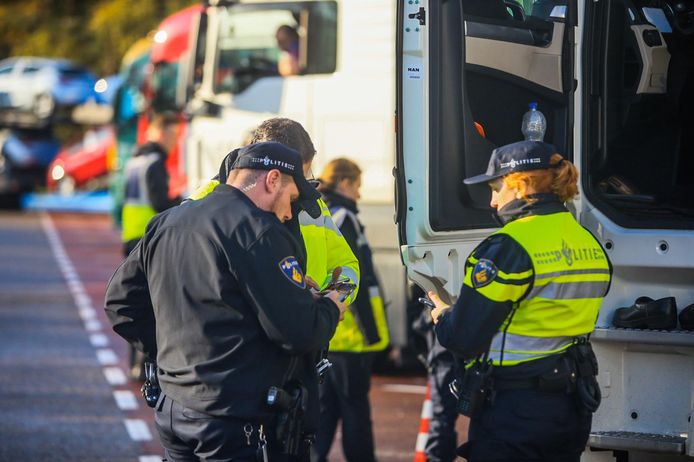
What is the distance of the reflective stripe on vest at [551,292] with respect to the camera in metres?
4.87

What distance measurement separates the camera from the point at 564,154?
6082 mm

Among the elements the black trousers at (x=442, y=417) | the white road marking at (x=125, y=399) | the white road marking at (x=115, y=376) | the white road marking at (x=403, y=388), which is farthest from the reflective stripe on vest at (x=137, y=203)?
the black trousers at (x=442, y=417)

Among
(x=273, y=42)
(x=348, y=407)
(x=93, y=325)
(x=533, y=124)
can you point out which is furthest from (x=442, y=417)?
(x=93, y=325)

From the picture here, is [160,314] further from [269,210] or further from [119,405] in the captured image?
[119,405]

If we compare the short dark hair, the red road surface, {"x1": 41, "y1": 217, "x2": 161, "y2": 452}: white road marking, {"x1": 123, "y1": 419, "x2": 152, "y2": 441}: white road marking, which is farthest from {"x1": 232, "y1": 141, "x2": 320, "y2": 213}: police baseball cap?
{"x1": 123, "y1": 419, "x2": 152, "y2": 441}: white road marking

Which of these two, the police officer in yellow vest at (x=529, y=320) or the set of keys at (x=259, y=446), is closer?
the set of keys at (x=259, y=446)

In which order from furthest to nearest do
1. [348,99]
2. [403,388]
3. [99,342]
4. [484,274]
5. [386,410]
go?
[99,342] < [403,388] < [348,99] < [386,410] < [484,274]

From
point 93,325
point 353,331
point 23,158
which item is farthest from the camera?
point 23,158

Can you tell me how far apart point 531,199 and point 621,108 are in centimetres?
159

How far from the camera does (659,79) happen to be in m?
6.45

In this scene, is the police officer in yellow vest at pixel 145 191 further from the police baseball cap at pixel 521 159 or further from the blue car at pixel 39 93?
the blue car at pixel 39 93

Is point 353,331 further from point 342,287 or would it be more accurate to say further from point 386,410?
point 386,410

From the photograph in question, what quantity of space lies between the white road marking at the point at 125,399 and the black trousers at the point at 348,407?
9.29 ft

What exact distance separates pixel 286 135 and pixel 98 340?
8080mm
